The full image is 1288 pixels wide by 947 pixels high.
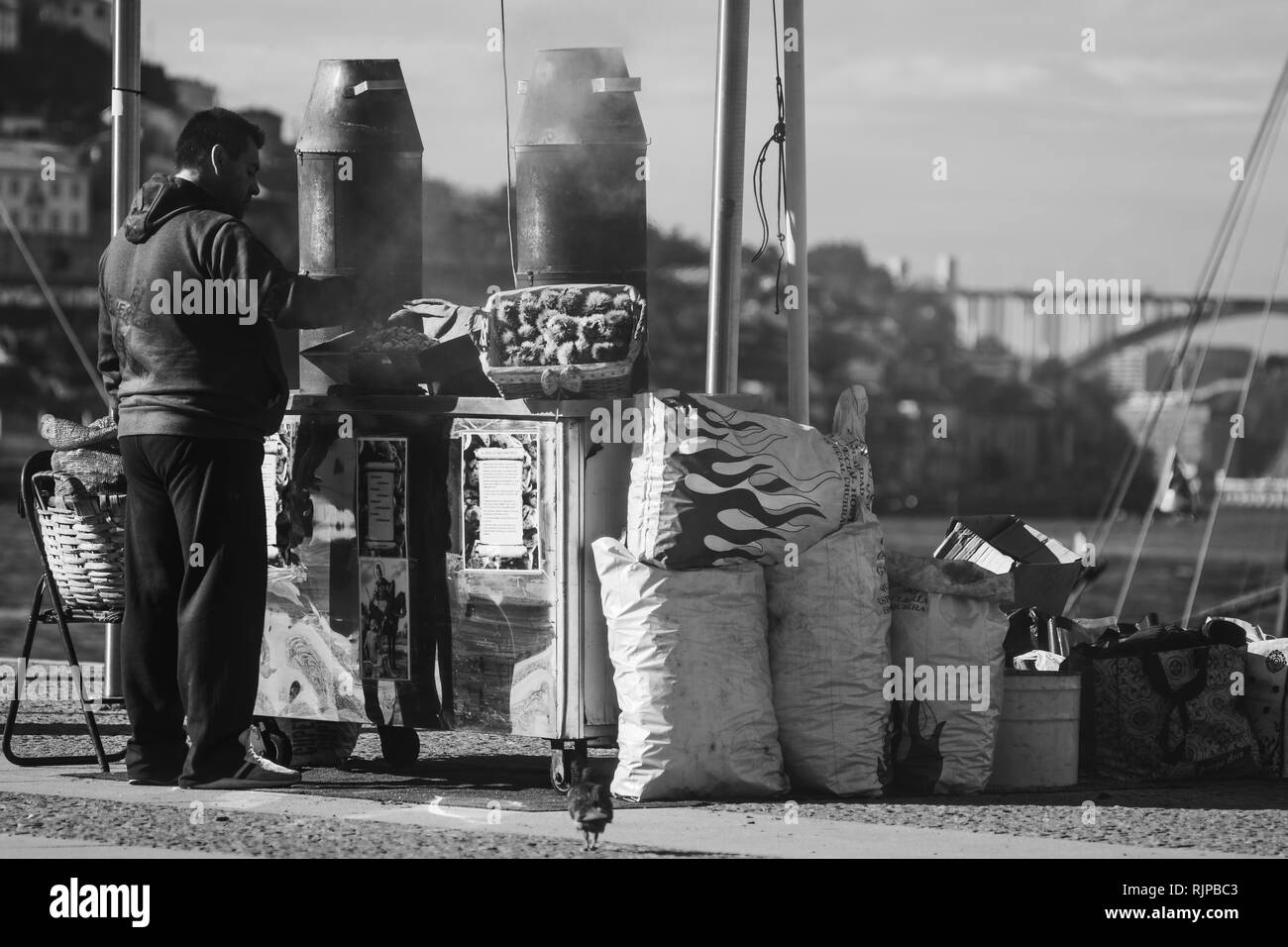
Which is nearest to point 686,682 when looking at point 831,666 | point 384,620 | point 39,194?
point 831,666

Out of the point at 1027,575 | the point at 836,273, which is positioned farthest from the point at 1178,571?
the point at 1027,575

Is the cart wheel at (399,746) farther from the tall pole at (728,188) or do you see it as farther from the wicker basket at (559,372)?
the tall pole at (728,188)

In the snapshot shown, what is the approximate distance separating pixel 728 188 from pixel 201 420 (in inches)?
93.4

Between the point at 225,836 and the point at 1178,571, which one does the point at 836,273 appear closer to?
the point at 1178,571

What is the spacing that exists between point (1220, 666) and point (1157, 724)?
0.30m

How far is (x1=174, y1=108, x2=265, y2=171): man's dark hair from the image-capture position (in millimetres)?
5531

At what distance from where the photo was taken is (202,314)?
535cm

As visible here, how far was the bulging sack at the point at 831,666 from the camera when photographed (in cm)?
548

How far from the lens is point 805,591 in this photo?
5484 millimetres

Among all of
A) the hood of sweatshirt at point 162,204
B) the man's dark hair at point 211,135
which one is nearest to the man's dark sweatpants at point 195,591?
the hood of sweatshirt at point 162,204

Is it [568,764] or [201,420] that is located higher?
[201,420]

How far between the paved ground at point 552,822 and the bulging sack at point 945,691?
0.43ft

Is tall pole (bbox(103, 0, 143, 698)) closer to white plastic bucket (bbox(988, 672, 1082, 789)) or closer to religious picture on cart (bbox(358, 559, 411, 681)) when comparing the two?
religious picture on cart (bbox(358, 559, 411, 681))

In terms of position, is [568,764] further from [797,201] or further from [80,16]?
[80,16]
